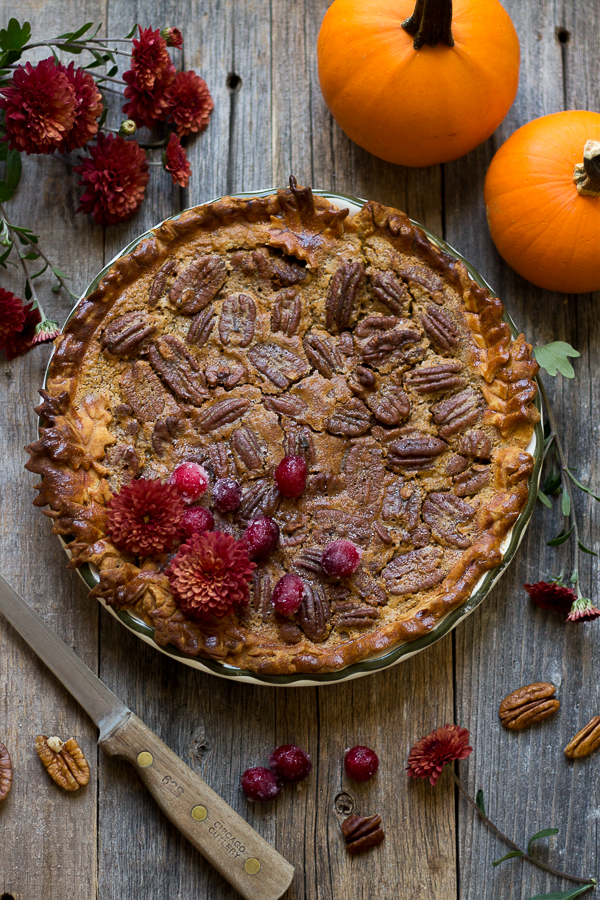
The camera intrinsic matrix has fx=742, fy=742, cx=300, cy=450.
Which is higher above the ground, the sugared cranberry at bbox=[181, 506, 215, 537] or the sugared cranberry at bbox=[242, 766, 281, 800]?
the sugared cranberry at bbox=[181, 506, 215, 537]

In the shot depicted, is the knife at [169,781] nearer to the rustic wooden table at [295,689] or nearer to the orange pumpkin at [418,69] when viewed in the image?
the rustic wooden table at [295,689]

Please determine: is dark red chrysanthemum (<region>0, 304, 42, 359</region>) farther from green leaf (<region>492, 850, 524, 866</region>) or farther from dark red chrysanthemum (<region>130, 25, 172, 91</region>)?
green leaf (<region>492, 850, 524, 866</region>)

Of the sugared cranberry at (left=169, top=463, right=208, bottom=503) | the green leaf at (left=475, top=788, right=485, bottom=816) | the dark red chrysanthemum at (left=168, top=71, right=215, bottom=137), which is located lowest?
the green leaf at (left=475, top=788, right=485, bottom=816)

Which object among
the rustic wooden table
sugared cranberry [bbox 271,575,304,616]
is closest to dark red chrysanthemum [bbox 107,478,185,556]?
sugared cranberry [bbox 271,575,304,616]

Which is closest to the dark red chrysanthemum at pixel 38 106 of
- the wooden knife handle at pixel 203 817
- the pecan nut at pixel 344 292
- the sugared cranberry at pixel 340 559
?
the pecan nut at pixel 344 292

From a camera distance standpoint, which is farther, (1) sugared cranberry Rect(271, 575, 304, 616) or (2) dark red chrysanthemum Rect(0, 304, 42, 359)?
(2) dark red chrysanthemum Rect(0, 304, 42, 359)

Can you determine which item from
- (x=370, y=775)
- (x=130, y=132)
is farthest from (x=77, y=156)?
(x=370, y=775)
